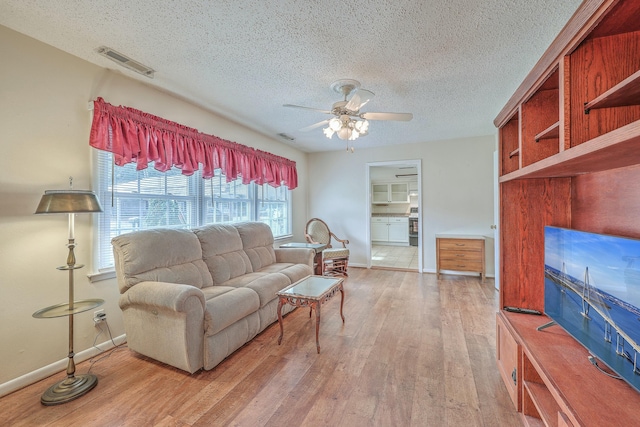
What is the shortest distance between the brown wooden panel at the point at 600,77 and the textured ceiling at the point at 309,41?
784 millimetres

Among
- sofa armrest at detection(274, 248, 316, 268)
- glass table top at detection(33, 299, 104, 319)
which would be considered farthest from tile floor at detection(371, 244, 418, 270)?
glass table top at detection(33, 299, 104, 319)

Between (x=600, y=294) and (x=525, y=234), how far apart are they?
782 mm

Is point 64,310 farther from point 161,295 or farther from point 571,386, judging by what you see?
point 571,386

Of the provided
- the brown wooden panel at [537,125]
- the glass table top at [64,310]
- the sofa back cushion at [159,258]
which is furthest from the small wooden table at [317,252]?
the brown wooden panel at [537,125]

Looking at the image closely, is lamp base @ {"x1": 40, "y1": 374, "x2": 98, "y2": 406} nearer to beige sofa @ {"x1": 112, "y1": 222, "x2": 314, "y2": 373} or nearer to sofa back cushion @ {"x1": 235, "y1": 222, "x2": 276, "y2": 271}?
beige sofa @ {"x1": 112, "y1": 222, "x2": 314, "y2": 373}

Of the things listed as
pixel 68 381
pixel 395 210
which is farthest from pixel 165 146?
pixel 395 210

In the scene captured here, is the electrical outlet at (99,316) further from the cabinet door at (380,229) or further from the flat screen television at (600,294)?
the cabinet door at (380,229)

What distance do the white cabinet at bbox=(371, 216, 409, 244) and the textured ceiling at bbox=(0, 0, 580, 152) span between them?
209 inches

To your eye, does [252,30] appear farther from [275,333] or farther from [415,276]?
[415,276]

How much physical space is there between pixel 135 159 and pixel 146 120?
1.31 feet

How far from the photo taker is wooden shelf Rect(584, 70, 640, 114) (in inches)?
32.6

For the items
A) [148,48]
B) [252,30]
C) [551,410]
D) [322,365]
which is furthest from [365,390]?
[148,48]

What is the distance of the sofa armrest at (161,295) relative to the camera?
6.17 feet

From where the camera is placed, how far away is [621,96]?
0.94 meters
